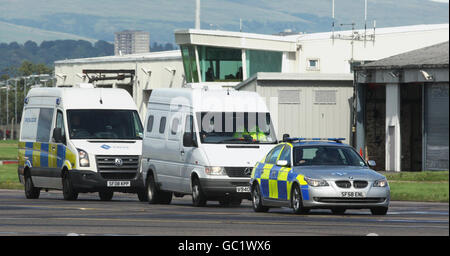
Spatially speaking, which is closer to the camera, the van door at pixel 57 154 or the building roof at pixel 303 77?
the van door at pixel 57 154

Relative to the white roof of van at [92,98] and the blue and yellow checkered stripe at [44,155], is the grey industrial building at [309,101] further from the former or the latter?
the white roof of van at [92,98]

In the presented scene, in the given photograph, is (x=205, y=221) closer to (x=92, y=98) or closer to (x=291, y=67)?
(x=92, y=98)

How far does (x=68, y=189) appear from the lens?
28672 millimetres

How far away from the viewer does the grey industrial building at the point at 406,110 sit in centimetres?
4988

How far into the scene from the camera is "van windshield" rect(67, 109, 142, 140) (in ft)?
94.7

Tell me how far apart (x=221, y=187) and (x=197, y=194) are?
2.63ft

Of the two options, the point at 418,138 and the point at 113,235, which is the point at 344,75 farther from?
the point at 113,235

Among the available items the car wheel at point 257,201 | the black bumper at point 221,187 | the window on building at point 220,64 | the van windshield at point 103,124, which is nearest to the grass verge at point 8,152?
the window on building at point 220,64

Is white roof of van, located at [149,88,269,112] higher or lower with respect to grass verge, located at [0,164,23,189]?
higher

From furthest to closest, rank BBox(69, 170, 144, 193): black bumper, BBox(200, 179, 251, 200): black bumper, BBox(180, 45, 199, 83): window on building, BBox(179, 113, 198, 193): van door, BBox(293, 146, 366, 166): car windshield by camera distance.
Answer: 1. BBox(180, 45, 199, 83): window on building
2. BBox(69, 170, 144, 193): black bumper
3. BBox(179, 113, 198, 193): van door
4. BBox(200, 179, 251, 200): black bumper
5. BBox(293, 146, 366, 166): car windshield

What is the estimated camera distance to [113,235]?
→ 16266mm

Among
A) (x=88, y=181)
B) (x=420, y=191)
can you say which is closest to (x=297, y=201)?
(x=88, y=181)

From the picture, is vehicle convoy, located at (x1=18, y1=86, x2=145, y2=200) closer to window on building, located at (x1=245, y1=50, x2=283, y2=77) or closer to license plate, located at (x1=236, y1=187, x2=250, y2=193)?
license plate, located at (x1=236, y1=187, x2=250, y2=193)

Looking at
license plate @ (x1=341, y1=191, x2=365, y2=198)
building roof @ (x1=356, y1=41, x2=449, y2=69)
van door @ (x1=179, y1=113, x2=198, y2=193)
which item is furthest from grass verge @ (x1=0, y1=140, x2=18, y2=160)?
license plate @ (x1=341, y1=191, x2=365, y2=198)
